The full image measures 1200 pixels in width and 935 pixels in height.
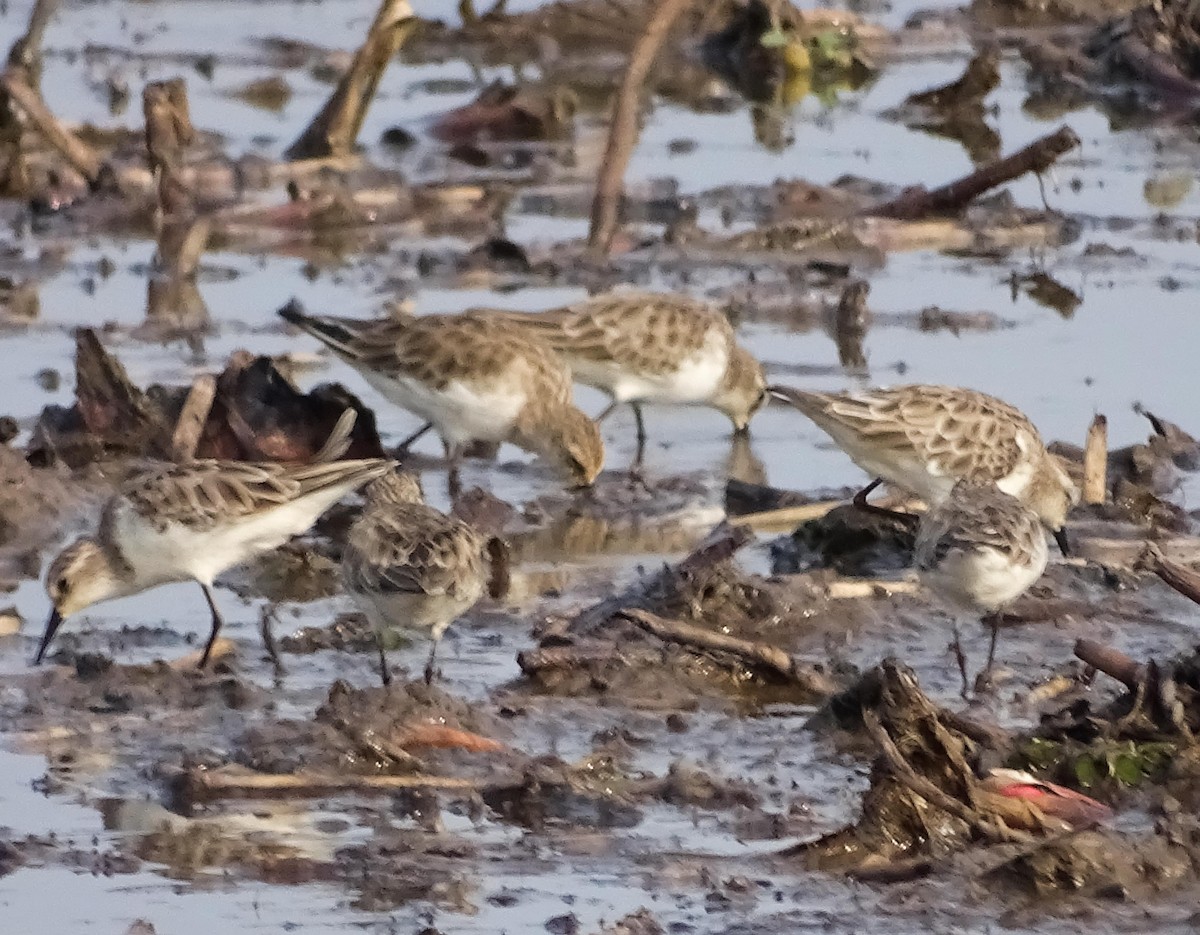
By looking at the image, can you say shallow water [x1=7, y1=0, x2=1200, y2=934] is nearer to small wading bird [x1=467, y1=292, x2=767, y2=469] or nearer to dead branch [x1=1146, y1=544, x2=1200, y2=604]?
small wading bird [x1=467, y1=292, x2=767, y2=469]

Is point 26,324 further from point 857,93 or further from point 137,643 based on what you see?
point 857,93

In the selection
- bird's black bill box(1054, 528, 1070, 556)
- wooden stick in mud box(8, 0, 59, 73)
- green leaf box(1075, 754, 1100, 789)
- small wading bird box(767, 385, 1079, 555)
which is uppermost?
wooden stick in mud box(8, 0, 59, 73)

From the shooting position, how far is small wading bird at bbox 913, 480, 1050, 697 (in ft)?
26.2

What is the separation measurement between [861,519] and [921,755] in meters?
3.09

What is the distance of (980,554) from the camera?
313 inches

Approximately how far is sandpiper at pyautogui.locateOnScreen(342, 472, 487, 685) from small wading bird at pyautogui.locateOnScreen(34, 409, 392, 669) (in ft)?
1.94

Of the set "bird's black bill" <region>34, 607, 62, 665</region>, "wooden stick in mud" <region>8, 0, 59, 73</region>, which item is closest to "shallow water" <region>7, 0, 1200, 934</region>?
"bird's black bill" <region>34, 607, 62, 665</region>

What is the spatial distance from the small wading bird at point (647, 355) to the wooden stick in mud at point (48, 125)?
4.16 meters

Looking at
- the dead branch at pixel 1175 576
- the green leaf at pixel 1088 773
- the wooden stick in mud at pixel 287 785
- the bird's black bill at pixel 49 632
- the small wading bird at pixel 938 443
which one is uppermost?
the dead branch at pixel 1175 576

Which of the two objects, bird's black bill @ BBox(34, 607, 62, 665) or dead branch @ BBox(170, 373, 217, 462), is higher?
dead branch @ BBox(170, 373, 217, 462)

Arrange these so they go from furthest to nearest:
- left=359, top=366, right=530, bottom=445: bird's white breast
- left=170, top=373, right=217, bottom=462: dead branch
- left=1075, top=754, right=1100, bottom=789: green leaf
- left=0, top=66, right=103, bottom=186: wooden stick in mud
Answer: left=0, top=66, right=103, bottom=186: wooden stick in mud → left=359, top=366, right=530, bottom=445: bird's white breast → left=170, top=373, right=217, bottom=462: dead branch → left=1075, top=754, right=1100, bottom=789: green leaf

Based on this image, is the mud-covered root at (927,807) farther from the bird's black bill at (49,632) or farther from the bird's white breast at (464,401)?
the bird's white breast at (464,401)

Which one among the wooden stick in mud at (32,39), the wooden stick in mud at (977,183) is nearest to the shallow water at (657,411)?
the wooden stick in mud at (977,183)

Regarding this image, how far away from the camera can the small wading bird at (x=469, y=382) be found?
10992 millimetres
